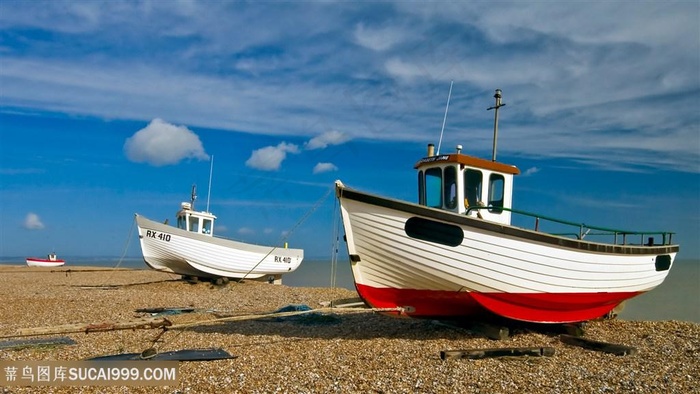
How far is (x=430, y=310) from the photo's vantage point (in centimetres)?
902

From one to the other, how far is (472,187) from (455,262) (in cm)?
182

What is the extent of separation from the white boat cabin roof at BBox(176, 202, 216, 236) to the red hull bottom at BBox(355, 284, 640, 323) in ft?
46.2

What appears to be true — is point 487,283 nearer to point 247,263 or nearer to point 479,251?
→ point 479,251

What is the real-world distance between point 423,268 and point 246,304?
8.33 m

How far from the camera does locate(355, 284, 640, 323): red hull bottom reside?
344 inches

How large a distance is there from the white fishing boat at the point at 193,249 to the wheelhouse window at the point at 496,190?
1148 cm

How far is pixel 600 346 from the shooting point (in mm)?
8594

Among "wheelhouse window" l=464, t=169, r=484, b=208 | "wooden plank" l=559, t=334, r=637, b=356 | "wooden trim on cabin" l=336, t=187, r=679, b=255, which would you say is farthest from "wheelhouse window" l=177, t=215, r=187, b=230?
"wooden plank" l=559, t=334, r=637, b=356

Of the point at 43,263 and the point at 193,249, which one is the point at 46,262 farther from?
the point at 193,249

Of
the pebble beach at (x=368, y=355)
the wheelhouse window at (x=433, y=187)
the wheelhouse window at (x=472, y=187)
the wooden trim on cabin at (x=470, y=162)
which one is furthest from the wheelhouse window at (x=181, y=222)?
the wheelhouse window at (x=472, y=187)

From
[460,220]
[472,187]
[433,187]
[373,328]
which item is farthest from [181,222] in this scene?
[460,220]

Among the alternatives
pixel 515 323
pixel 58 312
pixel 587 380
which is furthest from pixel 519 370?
pixel 58 312

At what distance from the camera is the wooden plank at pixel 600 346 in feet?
27.1

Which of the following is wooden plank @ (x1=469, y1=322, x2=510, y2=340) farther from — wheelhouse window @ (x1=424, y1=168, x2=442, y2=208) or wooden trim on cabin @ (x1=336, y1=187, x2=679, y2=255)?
wheelhouse window @ (x1=424, y1=168, x2=442, y2=208)
